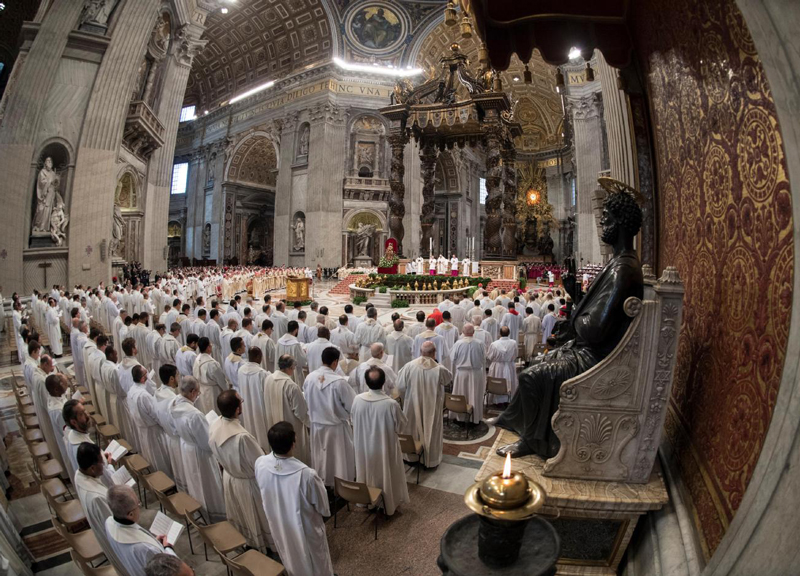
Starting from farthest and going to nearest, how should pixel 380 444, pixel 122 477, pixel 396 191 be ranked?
pixel 396 191 < pixel 380 444 < pixel 122 477

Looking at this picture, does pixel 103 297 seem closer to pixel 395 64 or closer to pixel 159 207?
pixel 159 207

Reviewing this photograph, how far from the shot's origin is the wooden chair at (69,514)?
3293 mm

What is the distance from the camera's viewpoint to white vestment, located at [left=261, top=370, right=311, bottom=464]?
15.2 feet

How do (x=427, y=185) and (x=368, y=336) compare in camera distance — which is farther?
(x=427, y=185)

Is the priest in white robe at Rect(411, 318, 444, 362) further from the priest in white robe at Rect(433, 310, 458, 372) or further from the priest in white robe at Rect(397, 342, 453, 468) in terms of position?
the priest in white robe at Rect(397, 342, 453, 468)

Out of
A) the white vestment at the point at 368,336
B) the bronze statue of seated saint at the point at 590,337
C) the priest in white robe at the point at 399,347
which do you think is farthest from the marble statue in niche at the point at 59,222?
the bronze statue of seated saint at the point at 590,337

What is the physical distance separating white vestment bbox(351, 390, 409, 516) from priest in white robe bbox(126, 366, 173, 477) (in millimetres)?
2060

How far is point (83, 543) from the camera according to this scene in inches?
116

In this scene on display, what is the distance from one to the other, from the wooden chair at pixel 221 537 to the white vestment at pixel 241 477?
11.4 inches

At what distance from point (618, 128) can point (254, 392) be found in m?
5.28

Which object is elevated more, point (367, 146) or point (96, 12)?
point (96, 12)

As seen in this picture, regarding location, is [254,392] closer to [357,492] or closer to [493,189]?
[357,492]

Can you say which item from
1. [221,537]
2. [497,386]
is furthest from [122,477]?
[497,386]

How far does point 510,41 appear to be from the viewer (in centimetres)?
394
